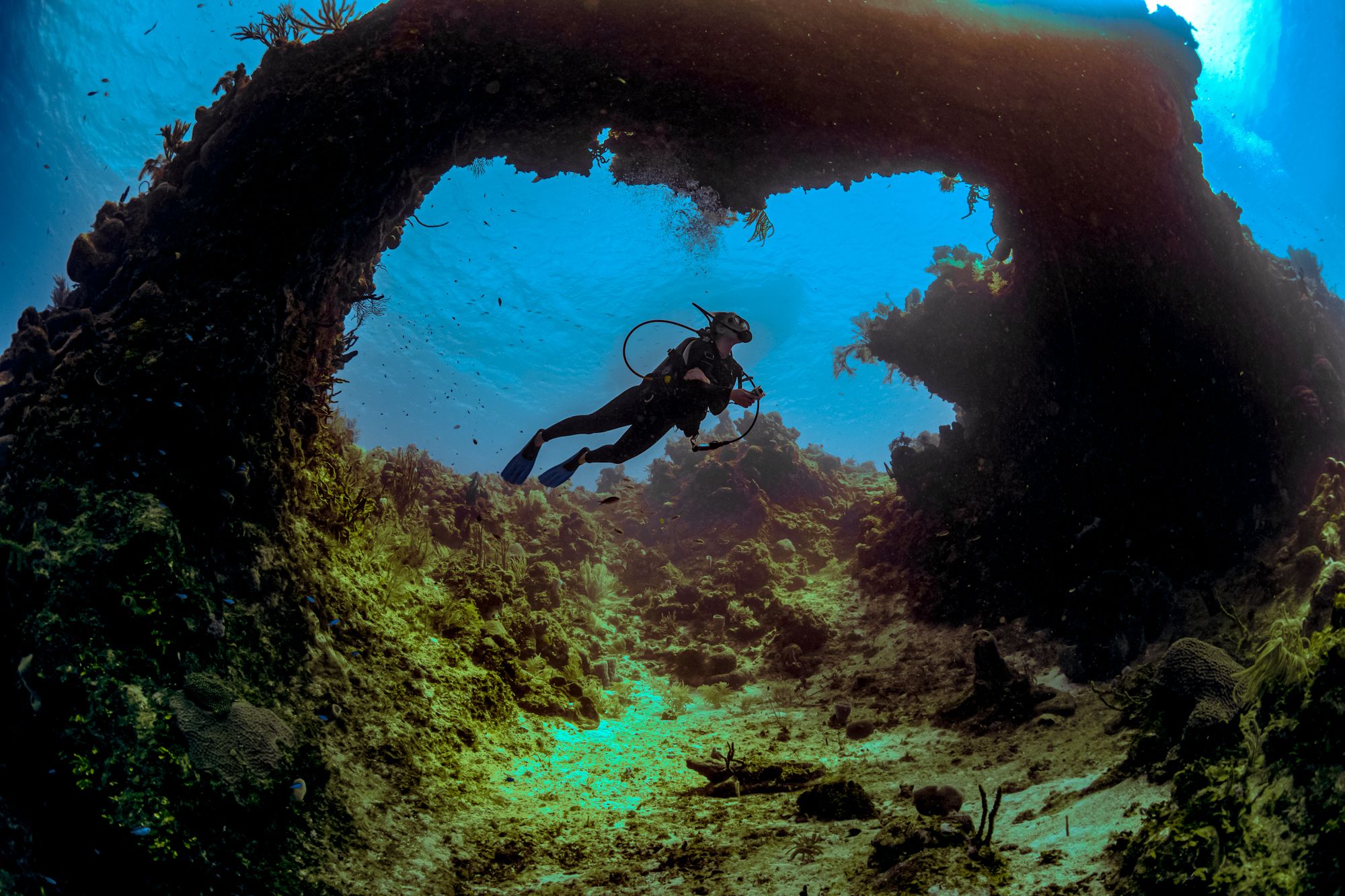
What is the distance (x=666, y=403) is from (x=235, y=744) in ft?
16.2

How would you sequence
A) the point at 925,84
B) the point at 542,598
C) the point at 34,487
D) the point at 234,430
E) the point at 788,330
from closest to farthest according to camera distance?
the point at 34,487 → the point at 234,430 → the point at 925,84 → the point at 542,598 → the point at 788,330

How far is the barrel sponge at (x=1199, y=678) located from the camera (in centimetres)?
276

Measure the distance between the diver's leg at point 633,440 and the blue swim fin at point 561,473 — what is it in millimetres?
100

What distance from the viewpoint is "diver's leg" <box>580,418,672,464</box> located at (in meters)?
6.85

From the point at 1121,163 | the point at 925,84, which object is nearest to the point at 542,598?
A: the point at 925,84

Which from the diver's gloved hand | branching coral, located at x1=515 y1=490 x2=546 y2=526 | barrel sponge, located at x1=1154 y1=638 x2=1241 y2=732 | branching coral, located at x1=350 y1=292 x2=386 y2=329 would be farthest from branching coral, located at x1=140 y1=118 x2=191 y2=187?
branching coral, located at x1=515 y1=490 x2=546 y2=526

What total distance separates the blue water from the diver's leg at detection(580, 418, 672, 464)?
3665mm

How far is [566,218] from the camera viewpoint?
31641mm

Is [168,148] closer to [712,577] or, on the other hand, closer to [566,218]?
[712,577]

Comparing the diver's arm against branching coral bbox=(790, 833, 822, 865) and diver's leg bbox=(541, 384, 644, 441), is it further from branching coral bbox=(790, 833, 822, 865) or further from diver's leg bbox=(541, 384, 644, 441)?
branching coral bbox=(790, 833, 822, 865)

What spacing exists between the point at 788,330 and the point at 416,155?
4260 centimetres

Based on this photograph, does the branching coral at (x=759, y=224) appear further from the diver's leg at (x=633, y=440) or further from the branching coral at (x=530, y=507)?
the branching coral at (x=530, y=507)

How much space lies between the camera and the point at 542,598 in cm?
922

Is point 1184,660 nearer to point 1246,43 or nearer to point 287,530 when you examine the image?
point 287,530
